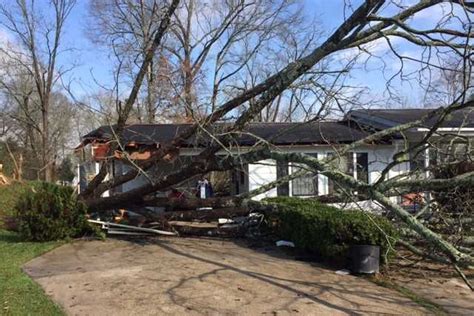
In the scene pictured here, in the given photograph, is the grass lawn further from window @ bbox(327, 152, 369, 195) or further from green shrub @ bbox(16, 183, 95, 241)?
window @ bbox(327, 152, 369, 195)

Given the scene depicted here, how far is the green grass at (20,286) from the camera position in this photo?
6348 millimetres

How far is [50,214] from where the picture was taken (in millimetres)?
12094

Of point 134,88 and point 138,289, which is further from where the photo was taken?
point 134,88

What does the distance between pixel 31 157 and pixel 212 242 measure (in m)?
38.6

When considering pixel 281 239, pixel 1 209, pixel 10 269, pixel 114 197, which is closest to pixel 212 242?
pixel 281 239

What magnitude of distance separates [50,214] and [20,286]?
4721 mm

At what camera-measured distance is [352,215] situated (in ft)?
31.5

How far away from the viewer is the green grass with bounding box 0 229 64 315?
635cm

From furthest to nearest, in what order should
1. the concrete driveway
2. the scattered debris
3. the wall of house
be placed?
the wall of house, the scattered debris, the concrete driveway

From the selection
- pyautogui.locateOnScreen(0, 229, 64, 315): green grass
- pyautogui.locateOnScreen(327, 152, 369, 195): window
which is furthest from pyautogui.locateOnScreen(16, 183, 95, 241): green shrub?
pyautogui.locateOnScreen(327, 152, 369, 195): window

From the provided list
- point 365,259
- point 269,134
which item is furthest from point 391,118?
point 365,259

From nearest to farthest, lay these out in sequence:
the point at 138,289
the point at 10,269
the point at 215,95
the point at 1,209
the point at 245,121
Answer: the point at 138,289, the point at 10,269, the point at 245,121, the point at 215,95, the point at 1,209

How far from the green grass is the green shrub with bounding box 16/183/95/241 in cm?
40

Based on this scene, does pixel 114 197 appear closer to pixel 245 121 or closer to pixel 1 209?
pixel 245 121
